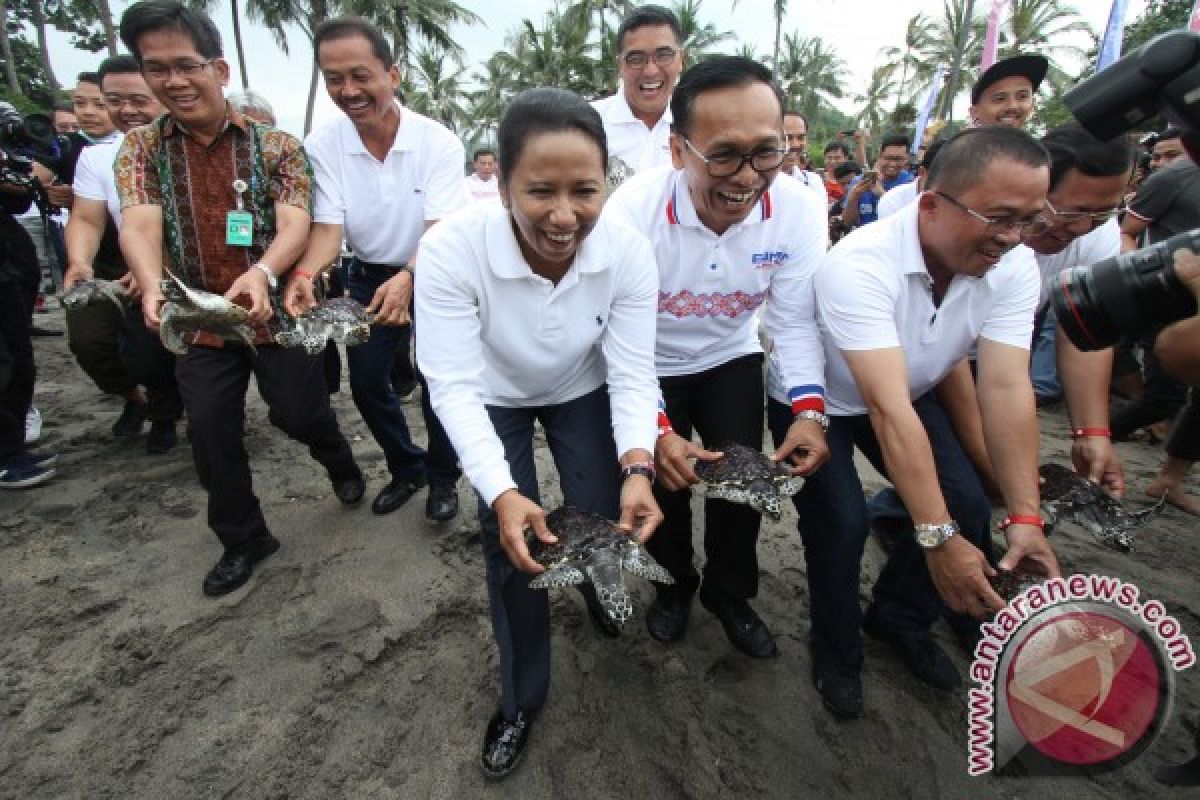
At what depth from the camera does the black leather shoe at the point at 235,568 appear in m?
2.18

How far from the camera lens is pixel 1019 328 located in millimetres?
1646

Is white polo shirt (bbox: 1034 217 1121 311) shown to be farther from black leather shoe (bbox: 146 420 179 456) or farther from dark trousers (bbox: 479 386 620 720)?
black leather shoe (bbox: 146 420 179 456)

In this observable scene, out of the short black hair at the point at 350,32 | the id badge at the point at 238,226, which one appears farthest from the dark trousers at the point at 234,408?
the short black hair at the point at 350,32

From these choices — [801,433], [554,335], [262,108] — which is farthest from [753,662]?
[262,108]

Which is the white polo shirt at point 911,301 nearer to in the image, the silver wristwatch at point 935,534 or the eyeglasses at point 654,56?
the silver wristwatch at point 935,534

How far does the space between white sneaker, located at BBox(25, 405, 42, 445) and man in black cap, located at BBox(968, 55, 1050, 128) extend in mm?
5173

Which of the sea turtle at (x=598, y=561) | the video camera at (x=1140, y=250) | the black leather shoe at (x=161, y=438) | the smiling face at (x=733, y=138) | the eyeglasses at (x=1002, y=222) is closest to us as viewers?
the video camera at (x=1140, y=250)

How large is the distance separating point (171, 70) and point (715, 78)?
5.38 feet

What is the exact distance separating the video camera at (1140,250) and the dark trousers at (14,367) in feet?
13.0

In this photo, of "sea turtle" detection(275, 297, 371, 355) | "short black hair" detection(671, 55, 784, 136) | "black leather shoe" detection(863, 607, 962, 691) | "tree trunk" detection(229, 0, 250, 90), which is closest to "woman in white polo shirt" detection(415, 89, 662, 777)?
"short black hair" detection(671, 55, 784, 136)

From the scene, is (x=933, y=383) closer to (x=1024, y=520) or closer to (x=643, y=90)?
(x=1024, y=520)

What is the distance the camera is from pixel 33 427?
335 centimetres

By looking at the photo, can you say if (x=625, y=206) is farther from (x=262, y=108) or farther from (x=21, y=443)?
(x=262, y=108)

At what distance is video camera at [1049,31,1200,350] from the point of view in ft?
3.71
